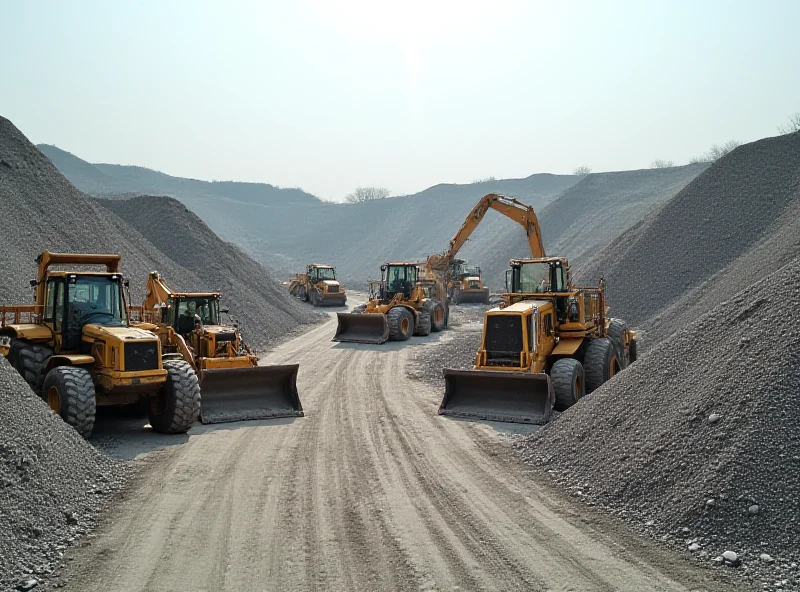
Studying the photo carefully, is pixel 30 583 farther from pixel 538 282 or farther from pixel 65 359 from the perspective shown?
pixel 538 282

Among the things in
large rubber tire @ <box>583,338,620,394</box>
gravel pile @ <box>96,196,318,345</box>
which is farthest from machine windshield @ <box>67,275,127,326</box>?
gravel pile @ <box>96,196,318,345</box>

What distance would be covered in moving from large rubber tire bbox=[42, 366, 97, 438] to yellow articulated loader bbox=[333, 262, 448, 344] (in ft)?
43.8

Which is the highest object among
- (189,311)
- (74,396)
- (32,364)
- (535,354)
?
(189,311)

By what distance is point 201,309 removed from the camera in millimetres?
15305

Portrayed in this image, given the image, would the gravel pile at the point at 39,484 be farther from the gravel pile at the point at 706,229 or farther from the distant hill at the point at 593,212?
the distant hill at the point at 593,212

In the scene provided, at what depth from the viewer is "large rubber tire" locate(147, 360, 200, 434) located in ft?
34.6

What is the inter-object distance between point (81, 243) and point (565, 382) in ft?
61.1

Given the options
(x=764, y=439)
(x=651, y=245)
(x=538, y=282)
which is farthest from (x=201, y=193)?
(x=764, y=439)

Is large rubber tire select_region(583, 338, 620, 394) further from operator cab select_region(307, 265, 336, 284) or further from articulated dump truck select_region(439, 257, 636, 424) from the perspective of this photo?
operator cab select_region(307, 265, 336, 284)

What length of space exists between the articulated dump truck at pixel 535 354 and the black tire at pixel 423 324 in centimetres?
973

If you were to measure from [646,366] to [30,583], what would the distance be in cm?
832

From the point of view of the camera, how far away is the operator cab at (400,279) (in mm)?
25688

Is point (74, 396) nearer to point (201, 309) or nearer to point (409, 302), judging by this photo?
point (201, 309)

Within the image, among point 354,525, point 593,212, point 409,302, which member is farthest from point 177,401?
point 593,212
